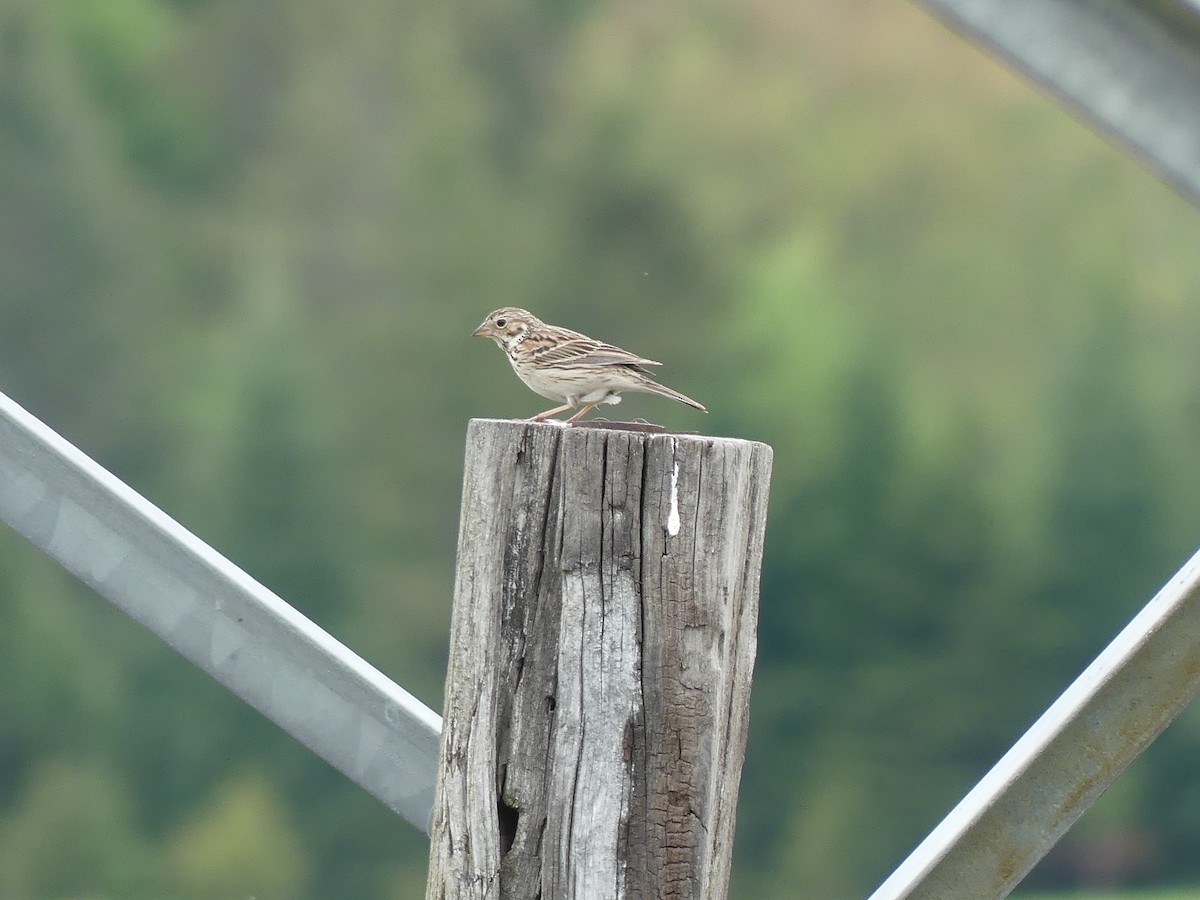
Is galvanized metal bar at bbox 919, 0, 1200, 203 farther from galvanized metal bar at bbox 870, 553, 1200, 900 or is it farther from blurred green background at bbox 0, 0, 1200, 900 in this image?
blurred green background at bbox 0, 0, 1200, 900

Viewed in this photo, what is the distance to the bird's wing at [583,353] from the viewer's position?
5.68 m

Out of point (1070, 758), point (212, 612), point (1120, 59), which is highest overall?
point (1120, 59)

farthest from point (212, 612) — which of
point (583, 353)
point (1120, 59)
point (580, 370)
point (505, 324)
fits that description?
point (505, 324)

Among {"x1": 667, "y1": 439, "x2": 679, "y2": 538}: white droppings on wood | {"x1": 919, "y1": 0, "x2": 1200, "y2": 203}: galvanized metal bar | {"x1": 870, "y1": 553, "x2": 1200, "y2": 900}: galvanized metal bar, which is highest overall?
{"x1": 919, "y1": 0, "x2": 1200, "y2": 203}: galvanized metal bar

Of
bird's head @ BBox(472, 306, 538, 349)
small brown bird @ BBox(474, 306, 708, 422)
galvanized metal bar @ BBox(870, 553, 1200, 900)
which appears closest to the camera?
galvanized metal bar @ BBox(870, 553, 1200, 900)

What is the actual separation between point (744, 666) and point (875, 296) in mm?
53919

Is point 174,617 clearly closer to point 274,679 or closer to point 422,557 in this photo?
point 274,679

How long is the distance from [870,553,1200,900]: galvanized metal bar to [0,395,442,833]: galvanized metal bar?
110 centimetres

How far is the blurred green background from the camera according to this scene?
43938mm

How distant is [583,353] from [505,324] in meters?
1.38

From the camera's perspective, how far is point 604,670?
298cm

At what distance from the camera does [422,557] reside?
1816 inches

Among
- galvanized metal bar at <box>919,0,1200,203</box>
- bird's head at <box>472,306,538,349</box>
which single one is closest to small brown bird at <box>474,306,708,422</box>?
bird's head at <box>472,306,538,349</box>

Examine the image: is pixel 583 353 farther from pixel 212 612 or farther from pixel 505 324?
pixel 212 612
